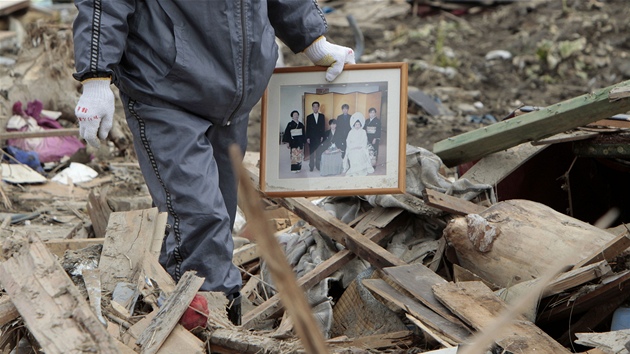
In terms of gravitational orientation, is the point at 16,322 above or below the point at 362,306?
above

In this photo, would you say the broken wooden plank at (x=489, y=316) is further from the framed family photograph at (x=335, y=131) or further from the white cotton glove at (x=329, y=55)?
the white cotton glove at (x=329, y=55)

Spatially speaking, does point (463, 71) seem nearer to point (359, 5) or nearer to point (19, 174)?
point (359, 5)

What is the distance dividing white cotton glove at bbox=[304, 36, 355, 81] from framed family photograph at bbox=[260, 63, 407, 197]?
0.14 ft

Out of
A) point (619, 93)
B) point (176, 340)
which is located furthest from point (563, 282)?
point (176, 340)

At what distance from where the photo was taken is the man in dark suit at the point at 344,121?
146 inches

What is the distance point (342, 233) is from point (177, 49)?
120 cm

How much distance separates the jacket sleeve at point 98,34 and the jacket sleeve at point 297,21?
2.30 feet

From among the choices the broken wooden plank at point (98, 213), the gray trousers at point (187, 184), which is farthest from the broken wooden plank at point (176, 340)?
the broken wooden plank at point (98, 213)

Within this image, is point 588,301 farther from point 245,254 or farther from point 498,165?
point 245,254

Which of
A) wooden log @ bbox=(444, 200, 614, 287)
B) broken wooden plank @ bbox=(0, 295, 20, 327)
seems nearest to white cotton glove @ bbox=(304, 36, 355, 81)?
wooden log @ bbox=(444, 200, 614, 287)

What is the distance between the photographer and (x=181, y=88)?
3.19m

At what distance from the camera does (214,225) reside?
3.32 m

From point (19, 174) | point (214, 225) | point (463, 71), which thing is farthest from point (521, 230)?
point (463, 71)

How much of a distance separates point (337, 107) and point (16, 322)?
1689mm
